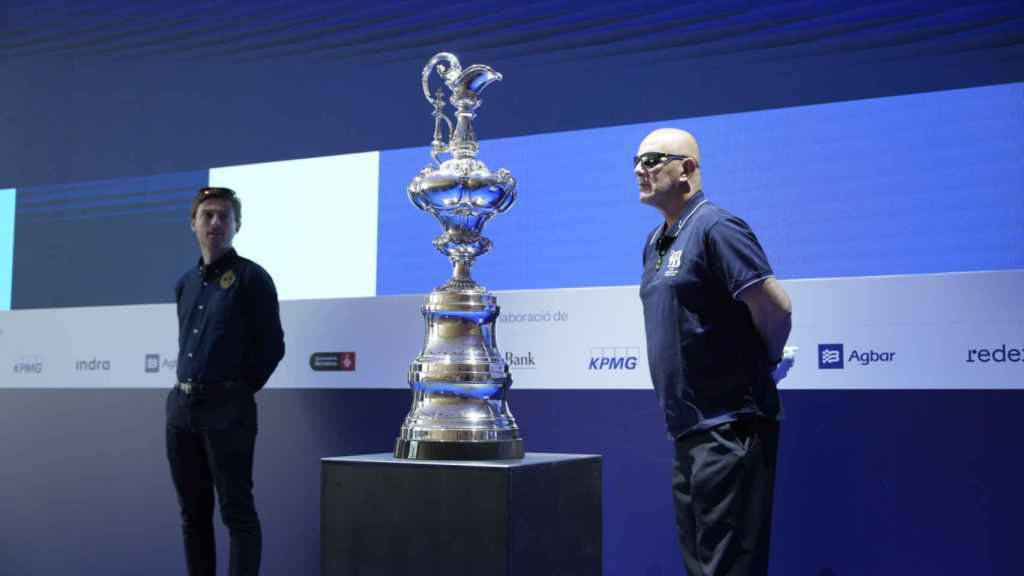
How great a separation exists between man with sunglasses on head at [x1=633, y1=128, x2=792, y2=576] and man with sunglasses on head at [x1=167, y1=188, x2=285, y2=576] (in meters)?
1.44

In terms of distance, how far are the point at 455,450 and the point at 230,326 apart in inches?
66.3

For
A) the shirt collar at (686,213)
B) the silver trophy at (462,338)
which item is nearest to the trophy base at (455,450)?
the silver trophy at (462,338)

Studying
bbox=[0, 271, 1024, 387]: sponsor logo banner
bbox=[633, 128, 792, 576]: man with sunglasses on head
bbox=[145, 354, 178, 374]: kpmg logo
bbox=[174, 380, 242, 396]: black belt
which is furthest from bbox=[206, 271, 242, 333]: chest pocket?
bbox=[633, 128, 792, 576]: man with sunglasses on head

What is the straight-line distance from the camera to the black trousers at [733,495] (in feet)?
6.75

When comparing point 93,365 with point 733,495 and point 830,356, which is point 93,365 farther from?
point 733,495

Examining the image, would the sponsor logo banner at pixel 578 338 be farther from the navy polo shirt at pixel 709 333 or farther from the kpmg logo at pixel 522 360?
the navy polo shirt at pixel 709 333

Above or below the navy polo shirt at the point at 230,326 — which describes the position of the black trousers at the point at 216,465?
below

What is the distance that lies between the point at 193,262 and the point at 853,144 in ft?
7.61

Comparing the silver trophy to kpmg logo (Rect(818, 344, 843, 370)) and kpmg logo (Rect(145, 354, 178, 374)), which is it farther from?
kpmg logo (Rect(145, 354, 178, 374))

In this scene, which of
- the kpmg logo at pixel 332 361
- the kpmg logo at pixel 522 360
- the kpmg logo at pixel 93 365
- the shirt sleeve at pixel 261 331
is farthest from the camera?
the kpmg logo at pixel 93 365

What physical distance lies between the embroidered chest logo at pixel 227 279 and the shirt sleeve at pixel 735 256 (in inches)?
63.8

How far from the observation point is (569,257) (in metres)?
3.29

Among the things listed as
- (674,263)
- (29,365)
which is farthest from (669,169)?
(29,365)

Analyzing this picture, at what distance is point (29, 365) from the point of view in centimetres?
420
